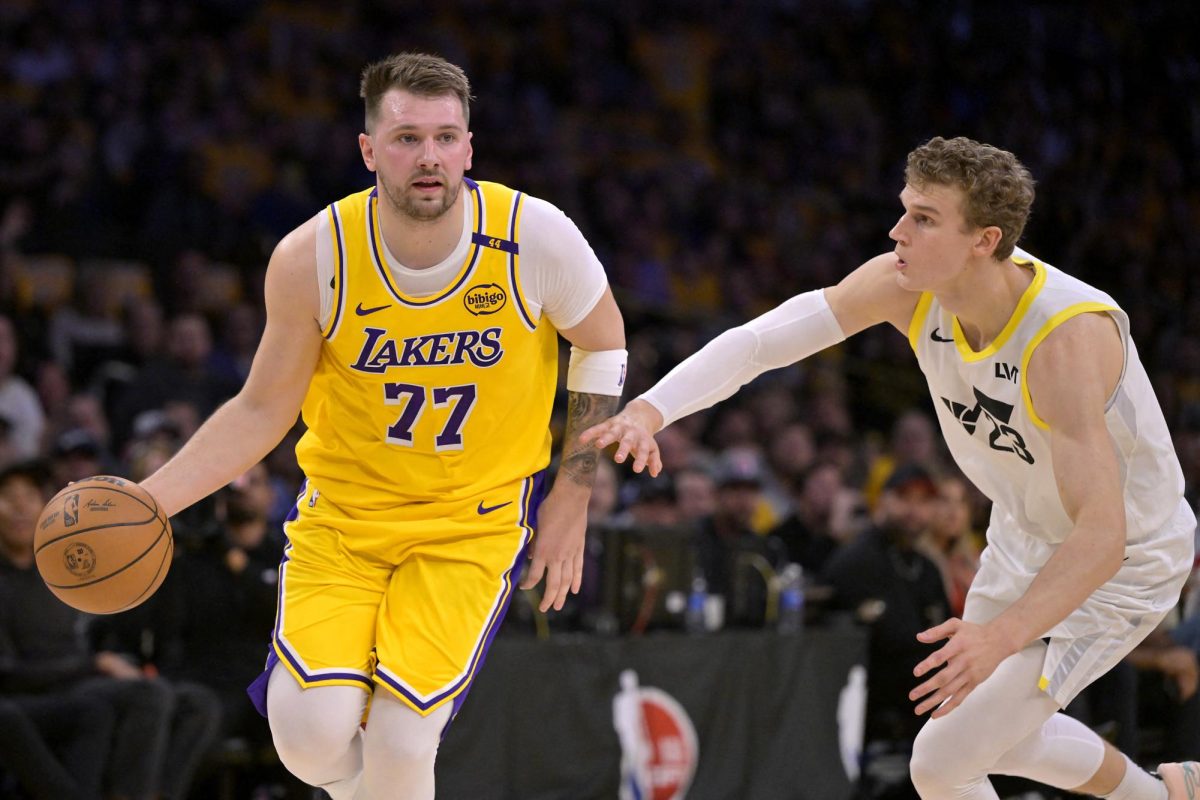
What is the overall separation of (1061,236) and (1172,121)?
2212 millimetres

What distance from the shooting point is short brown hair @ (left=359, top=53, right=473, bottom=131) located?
14.9ft

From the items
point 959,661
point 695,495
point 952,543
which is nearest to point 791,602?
point 952,543

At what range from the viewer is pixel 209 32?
13.4 meters

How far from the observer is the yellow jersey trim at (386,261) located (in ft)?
15.3

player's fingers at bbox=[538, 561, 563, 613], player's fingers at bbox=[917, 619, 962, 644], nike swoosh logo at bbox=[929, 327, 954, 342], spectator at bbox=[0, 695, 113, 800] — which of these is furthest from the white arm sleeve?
spectator at bbox=[0, 695, 113, 800]

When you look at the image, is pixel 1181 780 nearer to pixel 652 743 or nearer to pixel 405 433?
pixel 405 433

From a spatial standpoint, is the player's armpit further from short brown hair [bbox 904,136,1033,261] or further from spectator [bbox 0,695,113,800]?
spectator [bbox 0,695,113,800]

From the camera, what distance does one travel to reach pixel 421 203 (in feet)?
14.9

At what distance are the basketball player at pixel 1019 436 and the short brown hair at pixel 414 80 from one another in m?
1.08

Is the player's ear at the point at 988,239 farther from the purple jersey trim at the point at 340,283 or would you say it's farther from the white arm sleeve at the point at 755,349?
the purple jersey trim at the point at 340,283

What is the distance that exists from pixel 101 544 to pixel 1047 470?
2789 millimetres

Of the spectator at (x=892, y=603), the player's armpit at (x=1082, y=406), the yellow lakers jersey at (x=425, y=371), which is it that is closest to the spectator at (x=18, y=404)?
the spectator at (x=892, y=603)

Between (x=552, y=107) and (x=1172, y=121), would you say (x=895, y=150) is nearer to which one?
(x=1172, y=121)

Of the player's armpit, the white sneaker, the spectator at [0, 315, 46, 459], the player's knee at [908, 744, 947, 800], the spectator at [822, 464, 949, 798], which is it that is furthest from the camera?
the spectator at [0, 315, 46, 459]
